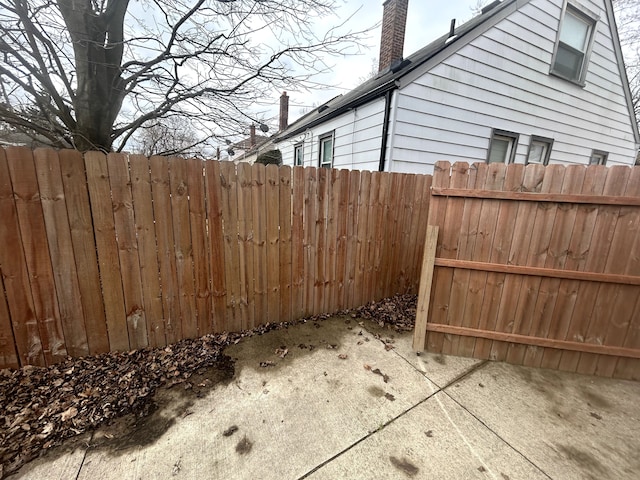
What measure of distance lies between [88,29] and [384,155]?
14.0 ft

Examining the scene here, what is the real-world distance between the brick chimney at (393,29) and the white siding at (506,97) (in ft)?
5.94

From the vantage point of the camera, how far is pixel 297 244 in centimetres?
311

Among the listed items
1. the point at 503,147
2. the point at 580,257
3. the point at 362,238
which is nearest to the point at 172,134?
the point at 362,238

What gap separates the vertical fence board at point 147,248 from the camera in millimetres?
2271

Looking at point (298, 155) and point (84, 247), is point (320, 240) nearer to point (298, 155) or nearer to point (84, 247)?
point (84, 247)

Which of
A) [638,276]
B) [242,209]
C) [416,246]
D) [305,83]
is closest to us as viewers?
[638,276]

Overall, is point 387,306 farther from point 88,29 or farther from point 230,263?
point 88,29

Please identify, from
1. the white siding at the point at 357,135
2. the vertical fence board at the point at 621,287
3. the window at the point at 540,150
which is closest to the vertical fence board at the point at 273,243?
the white siding at the point at 357,135

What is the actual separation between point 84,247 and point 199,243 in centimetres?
89

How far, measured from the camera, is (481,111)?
5242 millimetres

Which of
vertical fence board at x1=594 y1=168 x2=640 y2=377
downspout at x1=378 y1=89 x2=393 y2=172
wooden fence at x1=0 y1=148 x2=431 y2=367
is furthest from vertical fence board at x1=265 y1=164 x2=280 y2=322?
vertical fence board at x1=594 y1=168 x2=640 y2=377

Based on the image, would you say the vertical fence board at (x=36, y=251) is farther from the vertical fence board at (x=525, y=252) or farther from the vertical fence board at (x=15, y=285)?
the vertical fence board at (x=525, y=252)

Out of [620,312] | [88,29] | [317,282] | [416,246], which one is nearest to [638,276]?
[620,312]

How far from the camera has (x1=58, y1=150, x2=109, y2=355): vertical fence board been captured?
2.07 m
